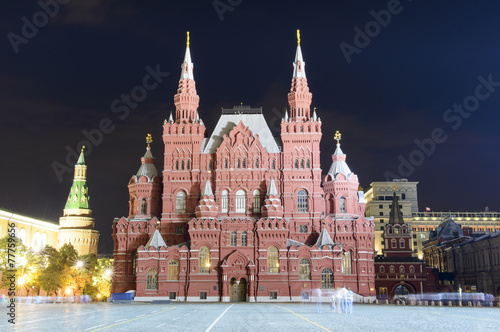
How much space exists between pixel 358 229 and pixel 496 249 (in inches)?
1157

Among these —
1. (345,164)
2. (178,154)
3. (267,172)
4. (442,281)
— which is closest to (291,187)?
(267,172)

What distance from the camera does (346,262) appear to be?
83.9 m

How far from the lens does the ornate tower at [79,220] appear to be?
136 meters

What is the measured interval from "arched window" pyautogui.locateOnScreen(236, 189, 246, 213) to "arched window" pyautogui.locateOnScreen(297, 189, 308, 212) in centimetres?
879

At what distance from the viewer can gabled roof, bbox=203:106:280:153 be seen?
90.8 m

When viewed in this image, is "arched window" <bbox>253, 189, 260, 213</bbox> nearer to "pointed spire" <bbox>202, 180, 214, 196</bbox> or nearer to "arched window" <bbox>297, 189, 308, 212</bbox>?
"arched window" <bbox>297, 189, 308, 212</bbox>

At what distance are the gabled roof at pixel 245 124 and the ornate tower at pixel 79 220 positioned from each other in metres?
61.1

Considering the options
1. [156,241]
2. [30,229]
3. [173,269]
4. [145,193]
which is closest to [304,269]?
[173,269]

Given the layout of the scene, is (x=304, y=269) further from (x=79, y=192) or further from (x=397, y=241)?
(x=79, y=192)

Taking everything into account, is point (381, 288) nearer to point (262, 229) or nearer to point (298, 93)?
point (262, 229)

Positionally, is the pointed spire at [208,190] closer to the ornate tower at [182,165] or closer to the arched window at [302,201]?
the ornate tower at [182,165]

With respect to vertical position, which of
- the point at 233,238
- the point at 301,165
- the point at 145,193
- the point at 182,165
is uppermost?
the point at 182,165

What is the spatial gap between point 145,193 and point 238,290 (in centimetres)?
2349

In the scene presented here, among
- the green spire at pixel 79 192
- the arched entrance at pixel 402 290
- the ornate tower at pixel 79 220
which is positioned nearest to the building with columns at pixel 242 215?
the arched entrance at pixel 402 290
